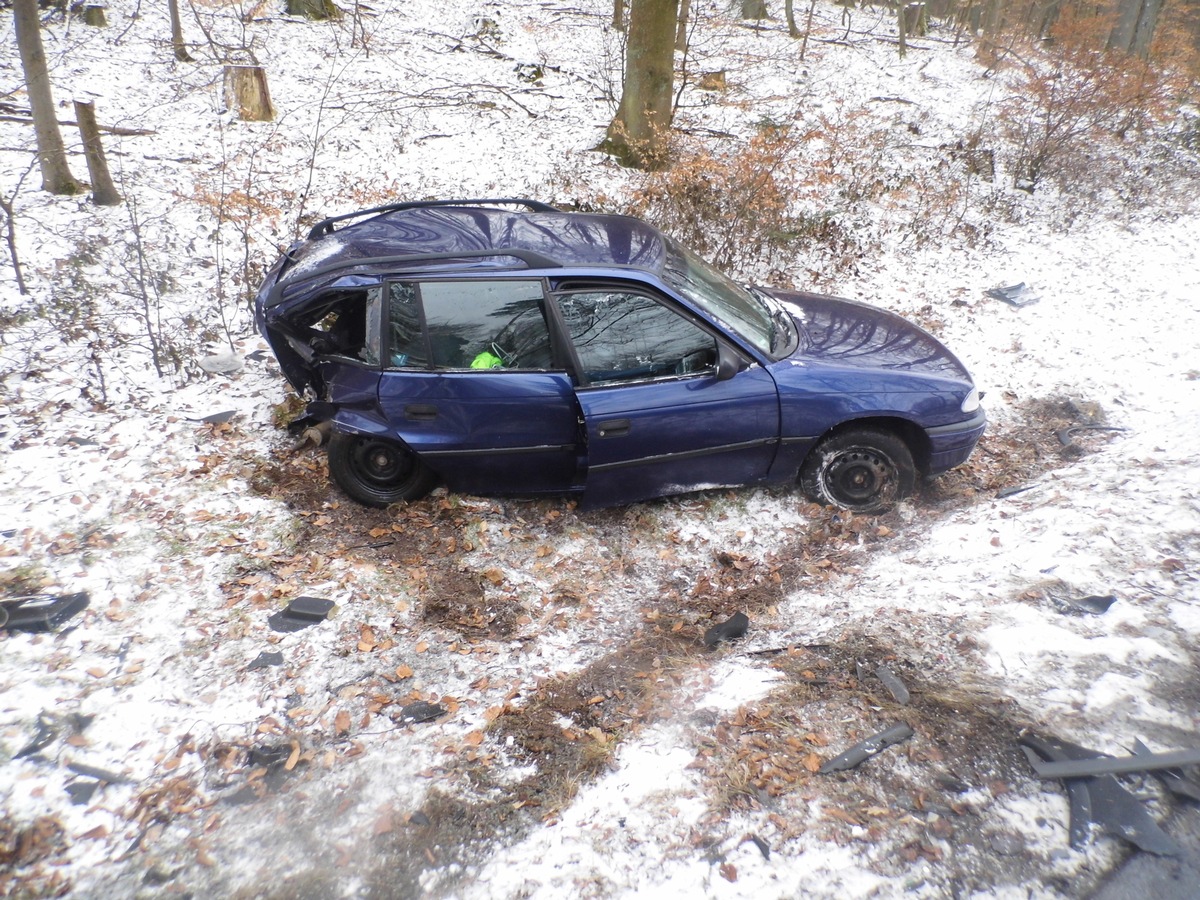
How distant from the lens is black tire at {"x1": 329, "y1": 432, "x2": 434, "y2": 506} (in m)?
4.73

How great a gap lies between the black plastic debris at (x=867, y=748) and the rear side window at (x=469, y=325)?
8.59 feet

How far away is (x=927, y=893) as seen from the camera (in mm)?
2428

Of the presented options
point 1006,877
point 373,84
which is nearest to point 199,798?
point 1006,877

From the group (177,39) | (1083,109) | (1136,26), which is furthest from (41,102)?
(1136,26)

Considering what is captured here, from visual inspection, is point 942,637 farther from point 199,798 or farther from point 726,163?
point 726,163

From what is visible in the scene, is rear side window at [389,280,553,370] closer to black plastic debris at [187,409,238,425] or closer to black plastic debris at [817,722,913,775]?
black plastic debris at [187,409,238,425]

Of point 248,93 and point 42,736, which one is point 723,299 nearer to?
point 42,736

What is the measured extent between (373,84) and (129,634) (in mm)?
11099

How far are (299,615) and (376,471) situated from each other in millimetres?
1231

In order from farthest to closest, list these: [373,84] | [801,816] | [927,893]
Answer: [373,84] < [801,816] < [927,893]

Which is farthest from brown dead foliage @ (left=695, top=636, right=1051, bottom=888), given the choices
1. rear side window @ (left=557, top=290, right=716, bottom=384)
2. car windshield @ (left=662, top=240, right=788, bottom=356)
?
car windshield @ (left=662, top=240, right=788, bottom=356)

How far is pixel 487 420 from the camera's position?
438 centimetres

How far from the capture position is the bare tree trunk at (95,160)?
7.47 metres

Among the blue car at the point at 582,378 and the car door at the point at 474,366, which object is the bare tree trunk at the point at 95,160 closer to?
the blue car at the point at 582,378
